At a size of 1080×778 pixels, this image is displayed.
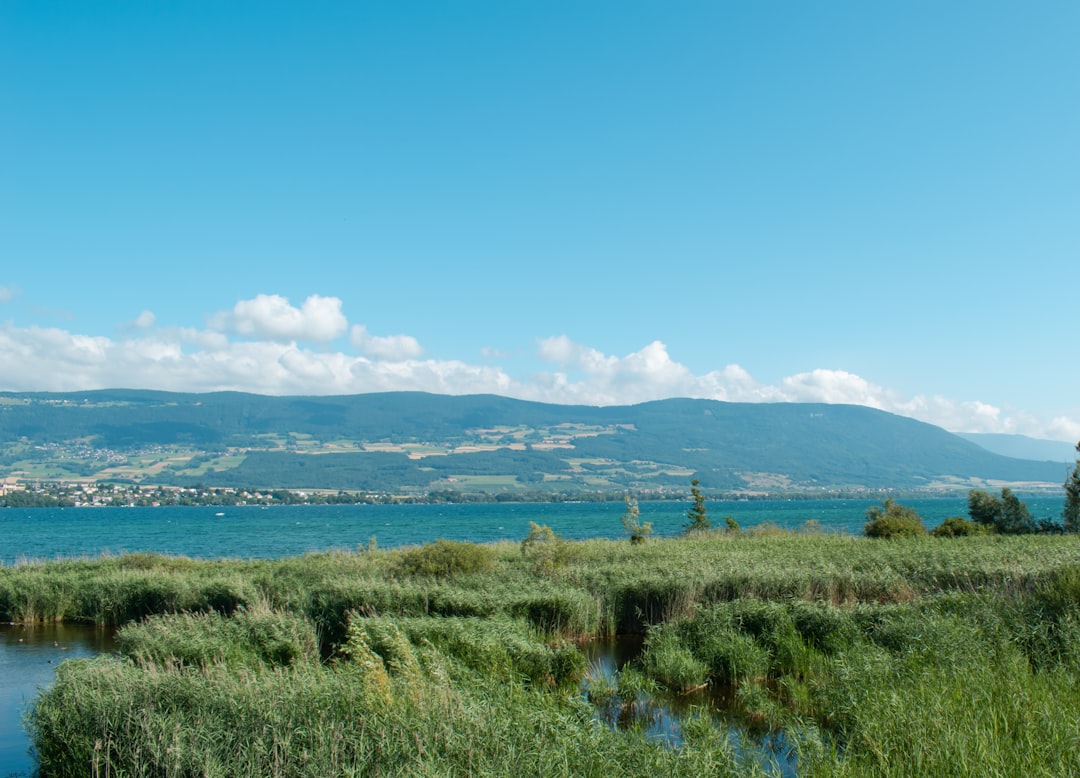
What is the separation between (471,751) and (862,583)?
14.3 meters

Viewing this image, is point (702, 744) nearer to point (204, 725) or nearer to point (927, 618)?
point (204, 725)

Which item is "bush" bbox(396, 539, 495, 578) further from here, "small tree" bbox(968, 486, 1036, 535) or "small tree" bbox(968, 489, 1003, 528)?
"small tree" bbox(968, 489, 1003, 528)

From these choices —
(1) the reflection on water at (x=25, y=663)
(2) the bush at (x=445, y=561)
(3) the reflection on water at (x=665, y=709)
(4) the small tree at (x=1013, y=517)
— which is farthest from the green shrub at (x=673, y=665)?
(4) the small tree at (x=1013, y=517)

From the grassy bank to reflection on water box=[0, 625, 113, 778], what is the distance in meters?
0.95

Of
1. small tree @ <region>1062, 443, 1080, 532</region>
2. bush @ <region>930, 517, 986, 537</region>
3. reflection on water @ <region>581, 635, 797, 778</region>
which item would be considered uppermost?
small tree @ <region>1062, 443, 1080, 532</region>

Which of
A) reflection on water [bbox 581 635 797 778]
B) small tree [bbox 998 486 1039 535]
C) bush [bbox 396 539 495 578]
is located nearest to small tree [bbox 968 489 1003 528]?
small tree [bbox 998 486 1039 535]

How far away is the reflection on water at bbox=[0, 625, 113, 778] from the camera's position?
12617 mm

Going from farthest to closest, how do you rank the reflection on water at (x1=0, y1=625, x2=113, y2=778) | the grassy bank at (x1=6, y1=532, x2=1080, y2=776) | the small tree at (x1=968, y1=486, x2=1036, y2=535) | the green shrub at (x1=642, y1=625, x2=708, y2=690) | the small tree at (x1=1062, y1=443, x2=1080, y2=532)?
the small tree at (x1=968, y1=486, x2=1036, y2=535) < the small tree at (x1=1062, y1=443, x2=1080, y2=532) < the green shrub at (x1=642, y1=625, x2=708, y2=690) < the reflection on water at (x1=0, y1=625, x2=113, y2=778) < the grassy bank at (x1=6, y1=532, x2=1080, y2=776)

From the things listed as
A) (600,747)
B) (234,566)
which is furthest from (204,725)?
(234,566)

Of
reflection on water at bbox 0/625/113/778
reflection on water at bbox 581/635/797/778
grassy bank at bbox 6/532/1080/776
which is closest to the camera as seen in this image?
grassy bank at bbox 6/532/1080/776

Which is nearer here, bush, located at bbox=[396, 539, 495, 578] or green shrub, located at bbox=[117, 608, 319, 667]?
green shrub, located at bbox=[117, 608, 319, 667]

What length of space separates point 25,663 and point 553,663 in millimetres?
12637

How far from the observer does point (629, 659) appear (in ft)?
58.6

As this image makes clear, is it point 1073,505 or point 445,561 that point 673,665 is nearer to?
point 445,561
